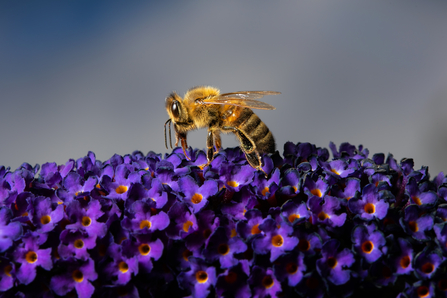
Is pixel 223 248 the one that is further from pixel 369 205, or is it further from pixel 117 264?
pixel 369 205

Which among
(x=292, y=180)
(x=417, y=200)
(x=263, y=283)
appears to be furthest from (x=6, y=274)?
(x=417, y=200)

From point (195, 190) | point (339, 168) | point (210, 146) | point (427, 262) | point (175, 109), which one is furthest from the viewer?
point (175, 109)

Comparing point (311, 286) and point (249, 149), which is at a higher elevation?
point (249, 149)

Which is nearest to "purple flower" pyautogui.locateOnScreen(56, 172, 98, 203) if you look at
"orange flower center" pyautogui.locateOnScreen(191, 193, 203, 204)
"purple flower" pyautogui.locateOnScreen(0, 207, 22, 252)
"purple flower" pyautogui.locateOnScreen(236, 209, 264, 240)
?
"purple flower" pyautogui.locateOnScreen(0, 207, 22, 252)

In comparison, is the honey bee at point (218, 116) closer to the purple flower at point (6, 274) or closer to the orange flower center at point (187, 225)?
the orange flower center at point (187, 225)

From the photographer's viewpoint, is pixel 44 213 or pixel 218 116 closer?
pixel 44 213

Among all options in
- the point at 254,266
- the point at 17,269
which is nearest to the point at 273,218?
the point at 254,266

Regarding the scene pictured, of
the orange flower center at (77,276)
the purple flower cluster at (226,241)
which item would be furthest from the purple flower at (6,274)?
the orange flower center at (77,276)

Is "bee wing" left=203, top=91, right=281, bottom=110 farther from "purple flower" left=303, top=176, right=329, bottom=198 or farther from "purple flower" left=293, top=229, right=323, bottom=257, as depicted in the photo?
"purple flower" left=293, top=229, right=323, bottom=257
